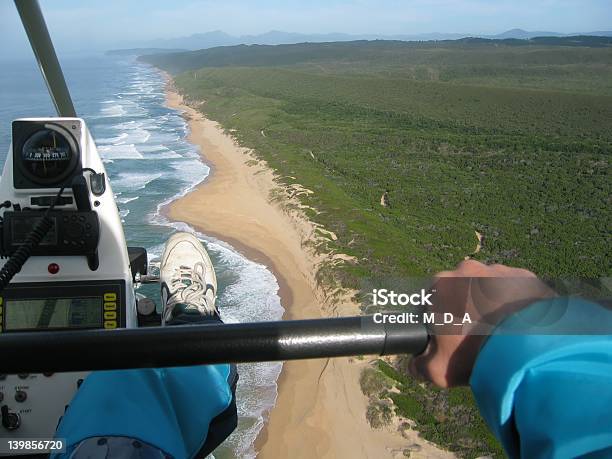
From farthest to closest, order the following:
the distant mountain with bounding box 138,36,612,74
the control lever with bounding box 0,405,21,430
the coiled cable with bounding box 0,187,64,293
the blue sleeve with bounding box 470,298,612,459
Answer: the distant mountain with bounding box 138,36,612,74
the control lever with bounding box 0,405,21,430
the coiled cable with bounding box 0,187,64,293
the blue sleeve with bounding box 470,298,612,459

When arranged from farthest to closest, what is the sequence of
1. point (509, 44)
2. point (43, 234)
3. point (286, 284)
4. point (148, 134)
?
point (509, 44) < point (148, 134) < point (286, 284) < point (43, 234)

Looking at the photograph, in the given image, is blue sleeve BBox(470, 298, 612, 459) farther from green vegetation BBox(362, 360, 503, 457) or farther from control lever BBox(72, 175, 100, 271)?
green vegetation BBox(362, 360, 503, 457)

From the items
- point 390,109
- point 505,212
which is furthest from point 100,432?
point 390,109

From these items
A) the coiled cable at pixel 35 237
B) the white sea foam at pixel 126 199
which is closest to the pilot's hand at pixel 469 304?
the coiled cable at pixel 35 237

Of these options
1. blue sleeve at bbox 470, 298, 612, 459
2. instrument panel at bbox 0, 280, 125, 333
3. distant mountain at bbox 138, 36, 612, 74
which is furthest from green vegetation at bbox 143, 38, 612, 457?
distant mountain at bbox 138, 36, 612, 74

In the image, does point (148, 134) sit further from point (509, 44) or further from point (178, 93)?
point (509, 44)
